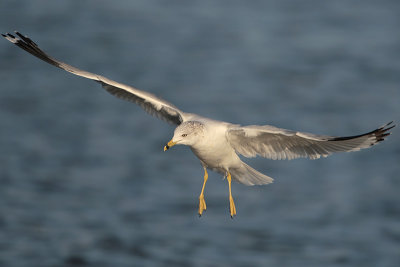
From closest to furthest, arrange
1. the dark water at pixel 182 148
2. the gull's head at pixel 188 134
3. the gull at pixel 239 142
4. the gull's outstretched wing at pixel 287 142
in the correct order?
the gull's outstretched wing at pixel 287 142 → the gull at pixel 239 142 → the gull's head at pixel 188 134 → the dark water at pixel 182 148

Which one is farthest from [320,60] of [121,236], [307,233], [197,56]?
[121,236]

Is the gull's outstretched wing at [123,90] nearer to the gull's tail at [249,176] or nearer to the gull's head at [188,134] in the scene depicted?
the gull's head at [188,134]

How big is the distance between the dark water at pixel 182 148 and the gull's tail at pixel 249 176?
317 inches

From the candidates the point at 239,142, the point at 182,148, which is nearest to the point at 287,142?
the point at 239,142

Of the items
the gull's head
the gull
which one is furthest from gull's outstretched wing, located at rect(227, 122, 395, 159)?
the gull's head

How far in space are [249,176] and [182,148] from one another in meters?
12.0

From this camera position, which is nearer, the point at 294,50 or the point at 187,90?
the point at 187,90

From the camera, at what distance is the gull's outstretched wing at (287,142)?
29.3 feet

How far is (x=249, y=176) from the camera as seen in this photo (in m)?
10.3

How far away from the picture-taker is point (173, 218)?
64.6ft

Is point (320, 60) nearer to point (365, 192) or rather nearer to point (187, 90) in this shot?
point (187, 90)

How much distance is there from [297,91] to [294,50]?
104 inches

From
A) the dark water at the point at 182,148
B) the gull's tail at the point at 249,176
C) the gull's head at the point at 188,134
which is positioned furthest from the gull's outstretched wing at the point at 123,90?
the dark water at the point at 182,148

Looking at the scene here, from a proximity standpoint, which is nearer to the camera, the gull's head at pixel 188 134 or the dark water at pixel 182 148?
the gull's head at pixel 188 134
